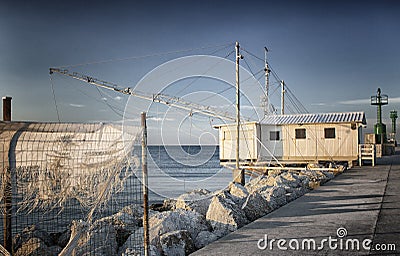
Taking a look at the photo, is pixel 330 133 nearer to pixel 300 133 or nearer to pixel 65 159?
pixel 300 133

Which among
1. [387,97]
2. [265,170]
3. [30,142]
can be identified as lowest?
[265,170]

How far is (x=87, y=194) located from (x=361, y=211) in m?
5.52

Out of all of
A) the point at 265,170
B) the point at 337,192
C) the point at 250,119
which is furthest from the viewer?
the point at 250,119

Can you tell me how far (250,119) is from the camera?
88.6ft

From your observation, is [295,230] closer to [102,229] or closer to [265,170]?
[102,229]

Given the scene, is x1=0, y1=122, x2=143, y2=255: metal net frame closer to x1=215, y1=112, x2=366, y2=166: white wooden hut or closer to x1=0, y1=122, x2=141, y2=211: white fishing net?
x1=0, y1=122, x2=141, y2=211: white fishing net

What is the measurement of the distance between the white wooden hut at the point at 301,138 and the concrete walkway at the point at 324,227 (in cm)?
1330

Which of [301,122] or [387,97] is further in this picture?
[387,97]

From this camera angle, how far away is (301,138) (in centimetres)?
2533

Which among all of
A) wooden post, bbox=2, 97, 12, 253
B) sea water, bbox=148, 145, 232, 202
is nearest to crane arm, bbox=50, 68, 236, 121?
sea water, bbox=148, 145, 232, 202

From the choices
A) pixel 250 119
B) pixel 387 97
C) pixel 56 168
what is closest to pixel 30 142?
pixel 56 168

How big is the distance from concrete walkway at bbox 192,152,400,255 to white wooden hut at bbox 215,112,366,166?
524 inches

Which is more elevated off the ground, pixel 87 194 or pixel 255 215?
pixel 87 194

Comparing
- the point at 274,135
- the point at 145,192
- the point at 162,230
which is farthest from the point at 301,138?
the point at 145,192
